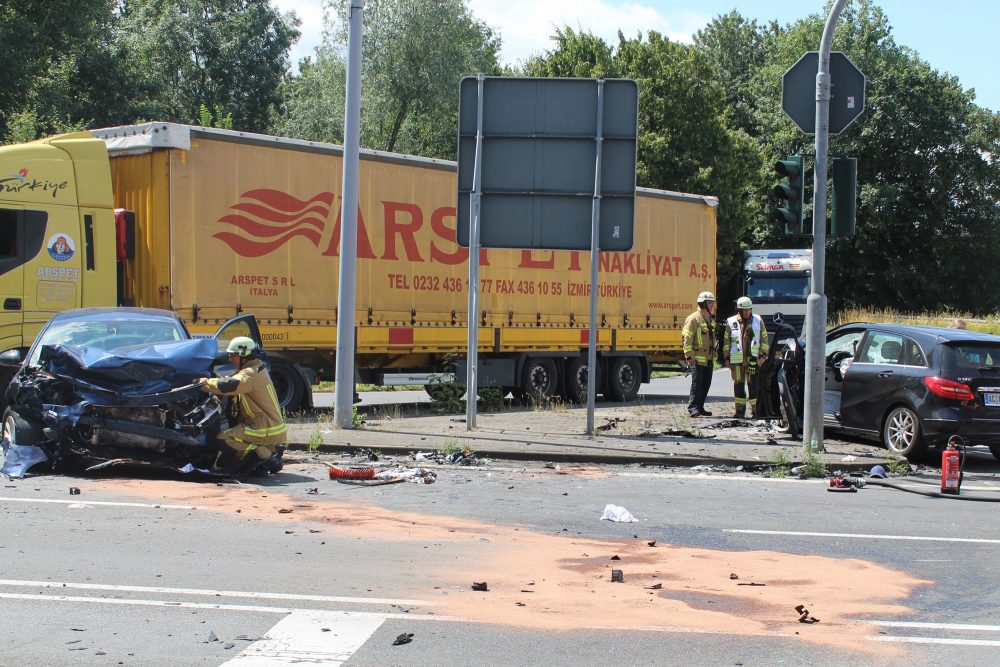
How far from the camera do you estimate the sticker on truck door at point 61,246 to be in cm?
1384

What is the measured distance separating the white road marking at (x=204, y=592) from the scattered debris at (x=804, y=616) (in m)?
1.95

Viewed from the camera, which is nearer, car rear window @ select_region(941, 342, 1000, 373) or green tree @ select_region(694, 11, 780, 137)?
car rear window @ select_region(941, 342, 1000, 373)

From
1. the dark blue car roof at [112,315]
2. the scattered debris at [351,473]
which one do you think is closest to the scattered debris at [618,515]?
the scattered debris at [351,473]

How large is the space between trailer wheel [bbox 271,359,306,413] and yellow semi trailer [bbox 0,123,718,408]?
0.07 feet

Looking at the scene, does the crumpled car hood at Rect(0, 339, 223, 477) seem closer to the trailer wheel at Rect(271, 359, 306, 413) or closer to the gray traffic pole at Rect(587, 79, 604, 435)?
the gray traffic pole at Rect(587, 79, 604, 435)

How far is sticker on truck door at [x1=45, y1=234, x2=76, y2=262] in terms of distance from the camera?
13844 mm

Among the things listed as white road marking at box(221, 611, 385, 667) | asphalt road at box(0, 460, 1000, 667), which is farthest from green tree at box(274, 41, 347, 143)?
white road marking at box(221, 611, 385, 667)

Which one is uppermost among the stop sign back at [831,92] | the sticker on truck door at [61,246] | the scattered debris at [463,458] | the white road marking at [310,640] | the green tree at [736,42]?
the green tree at [736,42]

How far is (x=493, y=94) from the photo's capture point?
1400 cm

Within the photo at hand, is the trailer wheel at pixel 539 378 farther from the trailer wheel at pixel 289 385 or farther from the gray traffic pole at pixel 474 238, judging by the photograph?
the gray traffic pole at pixel 474 238

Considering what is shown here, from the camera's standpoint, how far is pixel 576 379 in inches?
778

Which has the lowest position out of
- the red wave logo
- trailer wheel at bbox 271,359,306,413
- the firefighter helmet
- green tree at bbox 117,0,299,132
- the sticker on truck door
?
trailer wheel at bbox 271,359,306,413

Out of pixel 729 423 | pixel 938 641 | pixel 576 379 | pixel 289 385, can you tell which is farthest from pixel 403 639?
pixel 576 379

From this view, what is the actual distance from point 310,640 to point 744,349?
11354mm
